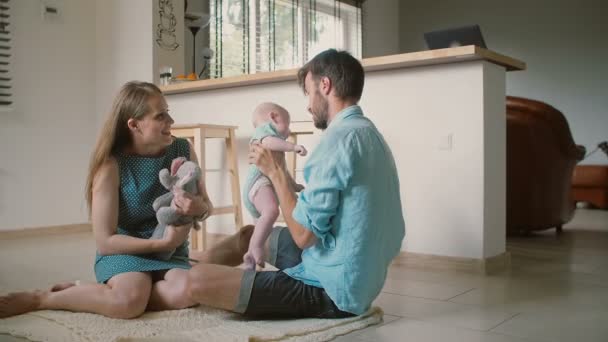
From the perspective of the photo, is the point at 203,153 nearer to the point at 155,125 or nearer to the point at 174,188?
the point at 155,125

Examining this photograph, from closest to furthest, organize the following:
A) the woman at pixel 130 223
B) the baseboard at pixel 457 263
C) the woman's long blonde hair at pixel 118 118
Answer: the woman at pixel 130 223 < the woman's long blonde hair at pixel 118 118 < the baseboard at pixel 457 263

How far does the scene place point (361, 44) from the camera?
292 inches

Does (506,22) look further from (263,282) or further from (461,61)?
(263,282)

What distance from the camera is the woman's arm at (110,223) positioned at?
185cm

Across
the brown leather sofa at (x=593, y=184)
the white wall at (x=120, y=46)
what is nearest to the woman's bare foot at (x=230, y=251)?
the white wall at (x=120, y=46)

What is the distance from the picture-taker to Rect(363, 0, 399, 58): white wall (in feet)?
24.9

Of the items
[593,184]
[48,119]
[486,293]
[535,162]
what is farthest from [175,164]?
[593,184]

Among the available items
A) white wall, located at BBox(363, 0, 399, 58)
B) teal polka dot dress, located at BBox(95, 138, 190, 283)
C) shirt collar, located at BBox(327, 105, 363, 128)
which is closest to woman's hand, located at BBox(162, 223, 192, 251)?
teal polka dot dress, located at BBox(95, 138, 190, 283)

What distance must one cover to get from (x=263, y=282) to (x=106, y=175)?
62 cm

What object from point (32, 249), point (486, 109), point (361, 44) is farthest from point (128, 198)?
point (361, 44)

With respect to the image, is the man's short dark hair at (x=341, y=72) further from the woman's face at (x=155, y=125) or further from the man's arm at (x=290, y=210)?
the woman's face at (x=155, y=125)

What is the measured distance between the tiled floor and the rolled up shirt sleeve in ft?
1.13

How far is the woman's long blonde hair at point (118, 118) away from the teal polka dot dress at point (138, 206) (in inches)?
2.3

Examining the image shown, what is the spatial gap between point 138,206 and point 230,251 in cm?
41
